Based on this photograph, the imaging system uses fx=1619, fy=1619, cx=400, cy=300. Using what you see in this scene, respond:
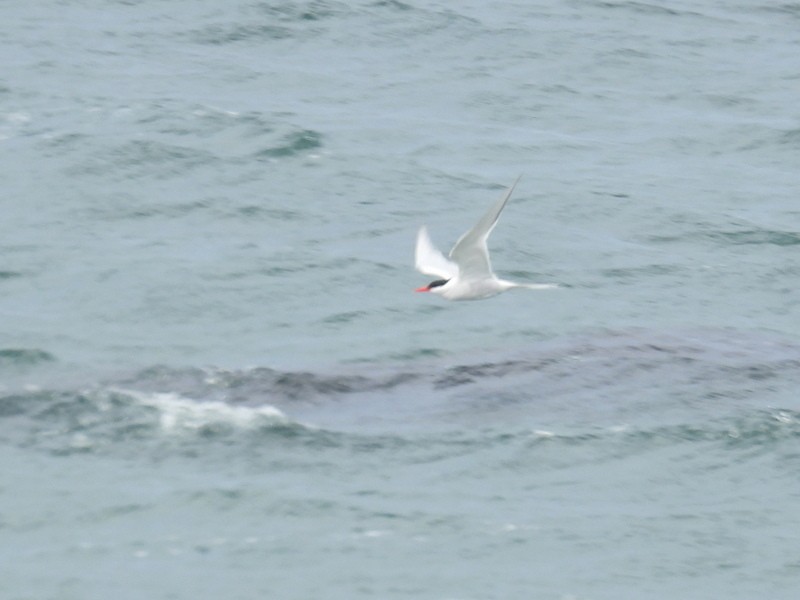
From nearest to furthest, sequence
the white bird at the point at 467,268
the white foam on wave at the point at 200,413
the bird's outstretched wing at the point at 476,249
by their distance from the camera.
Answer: the bird's outstretched wing at the point at 476,249, the white bird at the point at 467,268, the white foam on wave at the point at 200,413

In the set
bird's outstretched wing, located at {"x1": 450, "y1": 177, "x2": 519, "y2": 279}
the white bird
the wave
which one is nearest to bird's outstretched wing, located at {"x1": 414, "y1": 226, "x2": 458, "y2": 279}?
the white bird

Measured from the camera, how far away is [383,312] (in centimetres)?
2002

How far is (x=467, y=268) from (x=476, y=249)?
0.67 meters

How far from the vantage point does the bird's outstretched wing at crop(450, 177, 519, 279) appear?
1530 cm

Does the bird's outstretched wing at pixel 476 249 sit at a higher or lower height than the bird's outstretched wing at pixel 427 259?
higher

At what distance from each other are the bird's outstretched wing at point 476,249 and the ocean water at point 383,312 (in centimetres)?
154

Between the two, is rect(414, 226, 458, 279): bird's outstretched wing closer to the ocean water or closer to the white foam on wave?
the ocean water

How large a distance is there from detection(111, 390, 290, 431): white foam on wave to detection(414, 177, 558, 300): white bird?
2.09 m

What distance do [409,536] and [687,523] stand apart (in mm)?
2662

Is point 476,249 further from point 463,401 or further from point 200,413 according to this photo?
point 200,413

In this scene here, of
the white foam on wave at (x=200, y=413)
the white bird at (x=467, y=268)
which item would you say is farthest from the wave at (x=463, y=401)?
the white bird at (x=467, y=268)

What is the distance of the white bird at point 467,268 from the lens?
1581 centimetres

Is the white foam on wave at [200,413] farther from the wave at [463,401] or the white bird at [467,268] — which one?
the white bird at [467,268]

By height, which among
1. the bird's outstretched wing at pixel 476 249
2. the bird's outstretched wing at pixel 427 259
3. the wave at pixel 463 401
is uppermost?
the bird's outstretched wing at pixel 476 249
